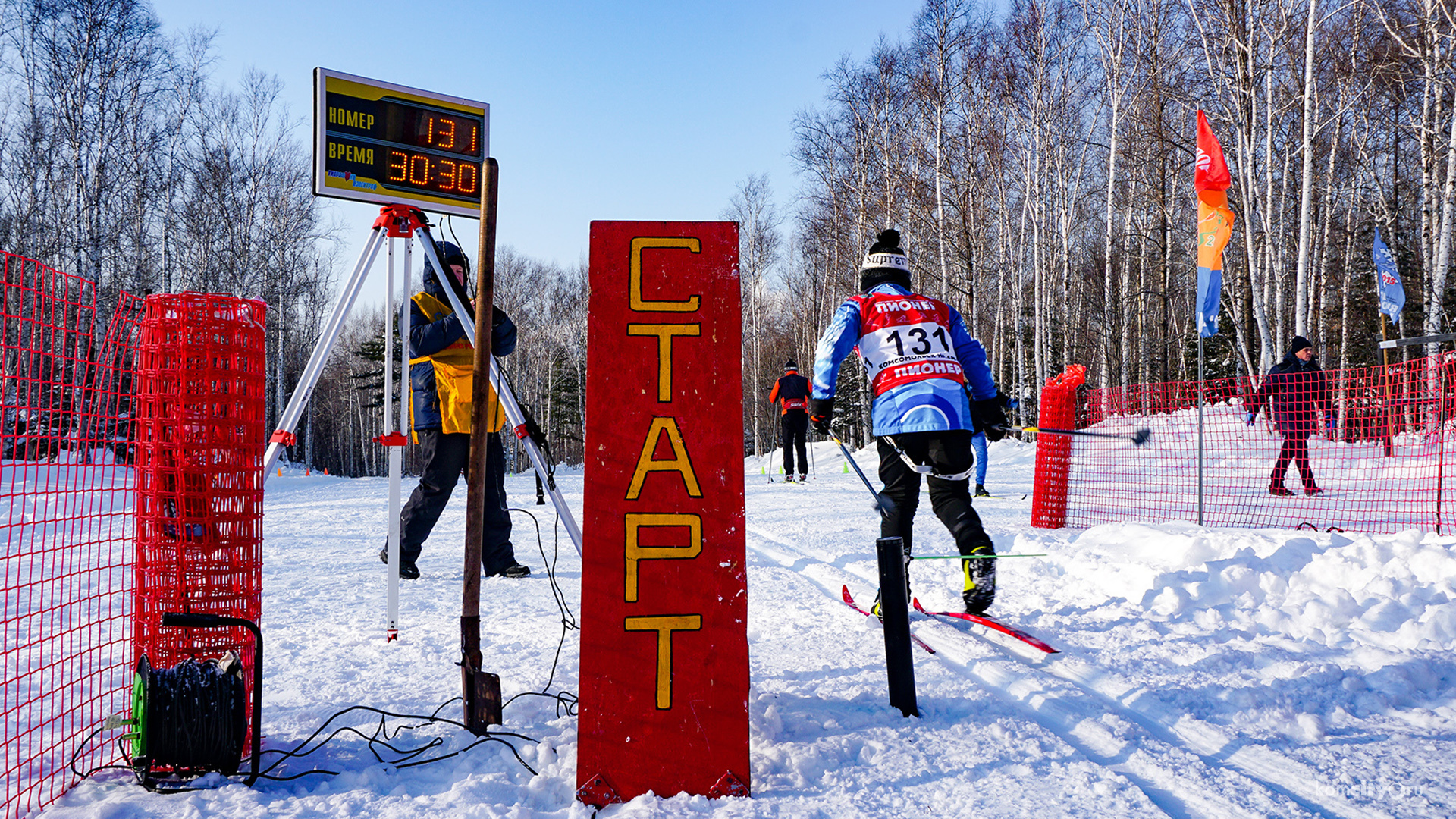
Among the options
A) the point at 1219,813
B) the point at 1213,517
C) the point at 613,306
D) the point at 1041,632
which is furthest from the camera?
the point at 1213,517

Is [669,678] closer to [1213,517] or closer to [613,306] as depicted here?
[613,306]

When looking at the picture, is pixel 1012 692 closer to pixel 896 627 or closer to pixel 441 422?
pixel 896 627

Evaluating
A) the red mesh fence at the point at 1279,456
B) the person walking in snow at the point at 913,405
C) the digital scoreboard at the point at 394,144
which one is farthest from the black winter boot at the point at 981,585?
the red mesh fence at the point at 1279,456

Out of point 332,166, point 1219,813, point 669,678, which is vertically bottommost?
point 1219,813

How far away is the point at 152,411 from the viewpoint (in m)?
2.06

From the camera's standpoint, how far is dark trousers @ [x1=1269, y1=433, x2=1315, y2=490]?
26.8 ft

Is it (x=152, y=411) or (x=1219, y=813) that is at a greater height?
(x=152, y=411)

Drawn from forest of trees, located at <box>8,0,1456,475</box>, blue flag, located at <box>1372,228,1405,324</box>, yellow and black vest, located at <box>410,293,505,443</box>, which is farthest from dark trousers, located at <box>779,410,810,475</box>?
blue flag, located at <box>1372,228,1405,324</box>

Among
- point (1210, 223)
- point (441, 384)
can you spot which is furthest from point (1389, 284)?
point (441, 384)

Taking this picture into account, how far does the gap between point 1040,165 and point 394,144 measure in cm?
1957

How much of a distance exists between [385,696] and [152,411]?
112 cm

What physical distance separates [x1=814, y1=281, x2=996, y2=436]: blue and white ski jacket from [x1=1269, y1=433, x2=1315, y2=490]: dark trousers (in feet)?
21.8

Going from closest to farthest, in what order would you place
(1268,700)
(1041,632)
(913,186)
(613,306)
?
(613,306)
(1268,700)
(1041,632)
(913,186)

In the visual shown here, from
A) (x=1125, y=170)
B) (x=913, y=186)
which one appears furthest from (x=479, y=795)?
(x=1125, y=170)
